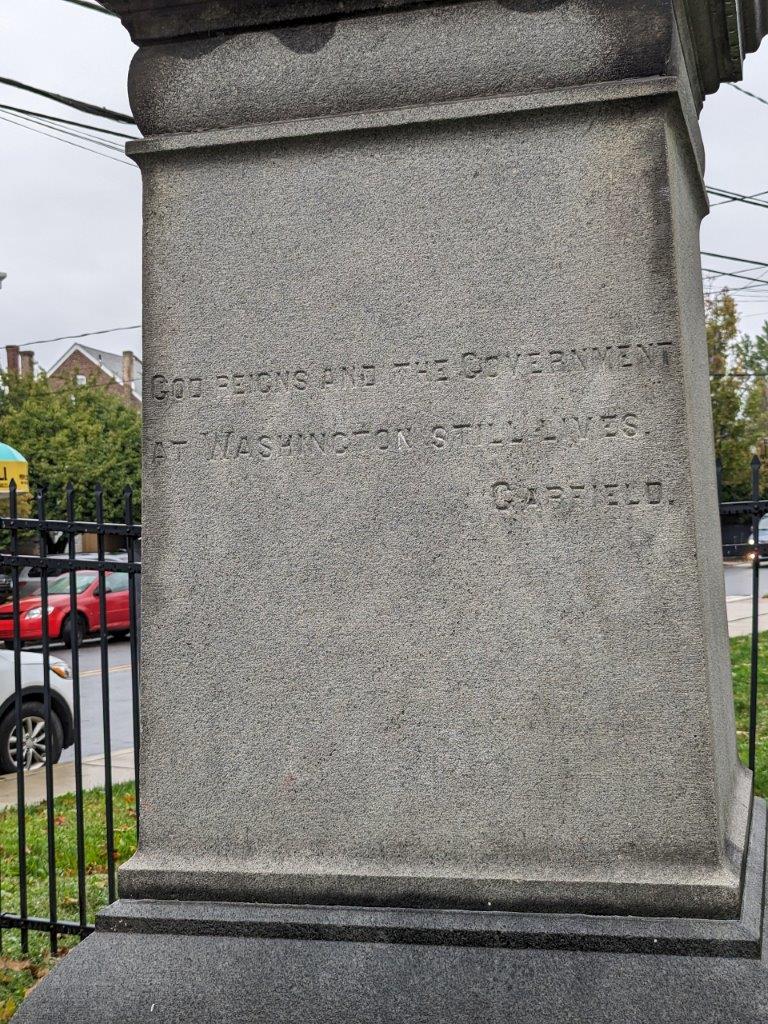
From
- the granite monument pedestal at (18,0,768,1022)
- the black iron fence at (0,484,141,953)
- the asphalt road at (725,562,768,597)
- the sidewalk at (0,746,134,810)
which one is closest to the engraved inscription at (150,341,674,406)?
the granite monument pedestal at (18,0,768,1022)

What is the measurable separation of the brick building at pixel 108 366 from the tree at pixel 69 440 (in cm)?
2090

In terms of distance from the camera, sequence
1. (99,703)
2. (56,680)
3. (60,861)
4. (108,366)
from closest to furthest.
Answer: (60,861) → (56,680) → (99,703) → (108,366)

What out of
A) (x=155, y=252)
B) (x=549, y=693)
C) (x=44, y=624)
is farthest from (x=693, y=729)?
(x=44, y=624)

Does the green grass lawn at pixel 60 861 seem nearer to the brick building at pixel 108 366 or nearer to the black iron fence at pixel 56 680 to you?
the black iron fence at pixel 56 680

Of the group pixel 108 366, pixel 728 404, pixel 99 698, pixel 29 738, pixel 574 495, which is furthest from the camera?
pixel 108 366

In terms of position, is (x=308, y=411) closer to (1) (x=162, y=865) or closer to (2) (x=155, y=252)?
(2) (x=155, y=252)

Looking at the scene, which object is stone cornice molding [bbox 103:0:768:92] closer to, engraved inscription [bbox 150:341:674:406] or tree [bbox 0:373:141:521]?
engraved inscription [bbox 150:341:674:406]

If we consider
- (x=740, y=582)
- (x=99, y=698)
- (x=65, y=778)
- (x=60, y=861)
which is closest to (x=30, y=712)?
(x=65, y=778)

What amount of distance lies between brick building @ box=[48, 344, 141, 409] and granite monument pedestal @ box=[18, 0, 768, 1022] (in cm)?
6411

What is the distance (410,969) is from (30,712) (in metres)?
8.08

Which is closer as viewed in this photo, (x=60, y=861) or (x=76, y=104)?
(x=60, y=861)

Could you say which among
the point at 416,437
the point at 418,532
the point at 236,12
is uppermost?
the point at 236,12

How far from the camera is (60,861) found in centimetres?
695

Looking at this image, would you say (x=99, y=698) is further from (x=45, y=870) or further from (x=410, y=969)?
(x=410, y=969)
